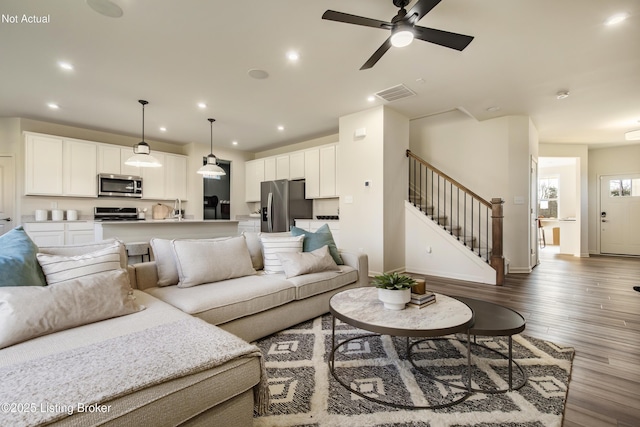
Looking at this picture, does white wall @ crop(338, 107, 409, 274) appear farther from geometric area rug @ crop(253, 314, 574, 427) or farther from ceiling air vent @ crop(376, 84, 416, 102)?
geometric area rug @ crop(253, 314, 574, 427)

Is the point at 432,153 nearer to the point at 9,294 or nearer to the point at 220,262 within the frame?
the point at 220,262

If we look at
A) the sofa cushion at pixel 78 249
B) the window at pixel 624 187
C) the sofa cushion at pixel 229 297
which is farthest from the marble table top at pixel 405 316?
the window at pixel 624 187

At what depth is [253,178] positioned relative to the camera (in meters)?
7.70

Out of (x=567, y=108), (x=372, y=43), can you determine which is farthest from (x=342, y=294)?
(x=567, y=108)

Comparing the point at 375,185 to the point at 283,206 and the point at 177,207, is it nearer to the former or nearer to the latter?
the point at 283,206

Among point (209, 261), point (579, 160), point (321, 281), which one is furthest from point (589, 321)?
point (579, 160)

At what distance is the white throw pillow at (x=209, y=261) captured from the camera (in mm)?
2387

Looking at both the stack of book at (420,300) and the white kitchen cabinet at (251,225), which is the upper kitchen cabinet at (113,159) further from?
the stack of book at (420,300)

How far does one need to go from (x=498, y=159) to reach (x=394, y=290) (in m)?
4.69

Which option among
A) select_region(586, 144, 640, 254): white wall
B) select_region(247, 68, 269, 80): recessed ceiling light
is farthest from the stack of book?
select_region(586, 144, 640, 254): white wall

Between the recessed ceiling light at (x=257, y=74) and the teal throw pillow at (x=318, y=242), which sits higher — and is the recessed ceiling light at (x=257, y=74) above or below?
above

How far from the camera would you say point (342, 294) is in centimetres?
222

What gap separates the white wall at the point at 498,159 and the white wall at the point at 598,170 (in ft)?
10.8

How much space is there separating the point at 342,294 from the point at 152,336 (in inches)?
51.0
